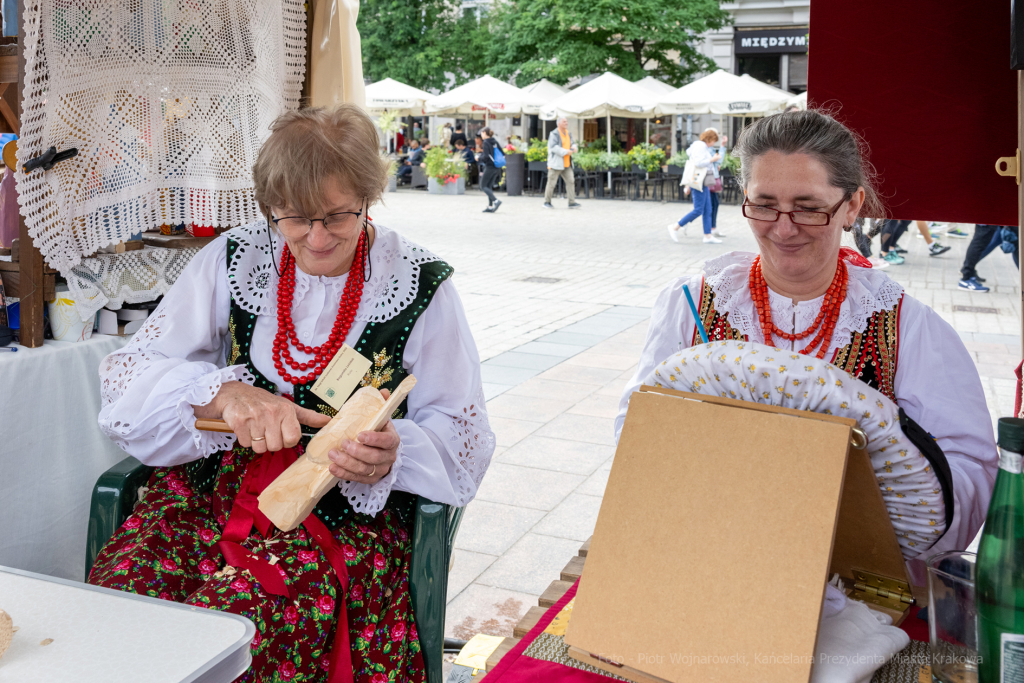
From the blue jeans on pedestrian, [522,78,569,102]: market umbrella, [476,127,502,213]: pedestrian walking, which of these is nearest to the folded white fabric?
the blue jeans on pedestrian

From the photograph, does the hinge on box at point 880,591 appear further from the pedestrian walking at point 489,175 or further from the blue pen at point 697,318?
the pedestrian walking at point 489,175

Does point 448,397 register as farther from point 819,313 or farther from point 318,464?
point 819,313

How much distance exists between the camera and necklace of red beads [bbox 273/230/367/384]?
6.54 feet

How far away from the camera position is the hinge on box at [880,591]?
1.30 meters

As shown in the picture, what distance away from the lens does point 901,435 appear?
1.16 meters

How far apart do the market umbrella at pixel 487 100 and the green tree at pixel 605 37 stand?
10.5 feet

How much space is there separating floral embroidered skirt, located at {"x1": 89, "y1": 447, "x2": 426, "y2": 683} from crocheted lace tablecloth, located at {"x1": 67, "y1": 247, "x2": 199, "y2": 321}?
0.64 metres

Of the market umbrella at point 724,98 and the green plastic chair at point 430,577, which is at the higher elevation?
the market umbrella at point 724,98

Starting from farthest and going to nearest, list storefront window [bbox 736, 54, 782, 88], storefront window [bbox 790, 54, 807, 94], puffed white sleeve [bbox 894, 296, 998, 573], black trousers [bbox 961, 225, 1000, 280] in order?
storefront window [bbox 736, 54, 782, 88]
storefront window [bbox 790, 54, 807, 94]
black trousers [bbox 961, 225, 1000, 280]
puffed white sleeve [bbox 894, 296, 998, 573]

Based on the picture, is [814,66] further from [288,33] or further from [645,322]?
[645,322]

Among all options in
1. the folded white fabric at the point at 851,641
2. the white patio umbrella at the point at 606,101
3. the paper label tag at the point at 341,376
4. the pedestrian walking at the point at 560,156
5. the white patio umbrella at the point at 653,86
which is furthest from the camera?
the white patio umbrella at the point at 653,86

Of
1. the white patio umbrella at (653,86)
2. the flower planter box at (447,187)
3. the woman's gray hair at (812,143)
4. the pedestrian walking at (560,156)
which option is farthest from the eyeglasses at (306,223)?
the white patio umbrella at (653,86)

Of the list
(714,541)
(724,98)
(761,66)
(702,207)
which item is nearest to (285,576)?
(714,541)

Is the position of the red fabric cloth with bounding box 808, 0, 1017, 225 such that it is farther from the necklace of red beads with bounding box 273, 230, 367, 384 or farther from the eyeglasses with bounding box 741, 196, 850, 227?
the necklace of red beads with bounding box 273, 230, 367, 384
